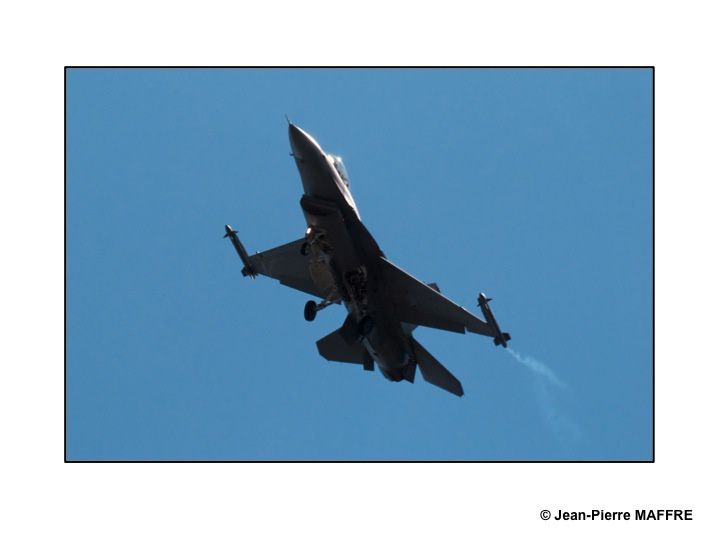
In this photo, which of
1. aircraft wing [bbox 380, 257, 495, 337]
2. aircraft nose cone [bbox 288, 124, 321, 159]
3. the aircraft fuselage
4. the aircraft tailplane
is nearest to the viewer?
aircraft nose cone [bbox 288, 124, 321, 159]

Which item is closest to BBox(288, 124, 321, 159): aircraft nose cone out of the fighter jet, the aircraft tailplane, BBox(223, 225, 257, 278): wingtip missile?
the fighter jet

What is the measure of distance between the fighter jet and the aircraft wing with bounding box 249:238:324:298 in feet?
0.24

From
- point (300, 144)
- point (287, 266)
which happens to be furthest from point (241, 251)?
point (300, 144)

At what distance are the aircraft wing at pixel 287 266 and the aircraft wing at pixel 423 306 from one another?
12.5 ft

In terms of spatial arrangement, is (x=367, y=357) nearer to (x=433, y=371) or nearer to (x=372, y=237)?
(x=433, y=371)

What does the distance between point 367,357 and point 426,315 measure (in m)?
2.73

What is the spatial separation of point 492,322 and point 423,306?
9.18 ft

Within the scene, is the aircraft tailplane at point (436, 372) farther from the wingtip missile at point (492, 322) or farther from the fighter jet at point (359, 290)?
the wingtip missile at point (492, 322)

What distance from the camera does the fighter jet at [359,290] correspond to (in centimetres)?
2923

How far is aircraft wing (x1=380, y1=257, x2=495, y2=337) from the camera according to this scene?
30.6m

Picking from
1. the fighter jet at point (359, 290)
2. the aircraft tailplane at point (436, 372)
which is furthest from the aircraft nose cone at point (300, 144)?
the aircraft tailplane at point (436, 372)

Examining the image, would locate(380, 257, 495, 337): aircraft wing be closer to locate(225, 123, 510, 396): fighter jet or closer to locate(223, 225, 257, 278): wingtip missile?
locate(225, 123, 510, 396): fighter jet

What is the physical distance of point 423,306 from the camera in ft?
103
